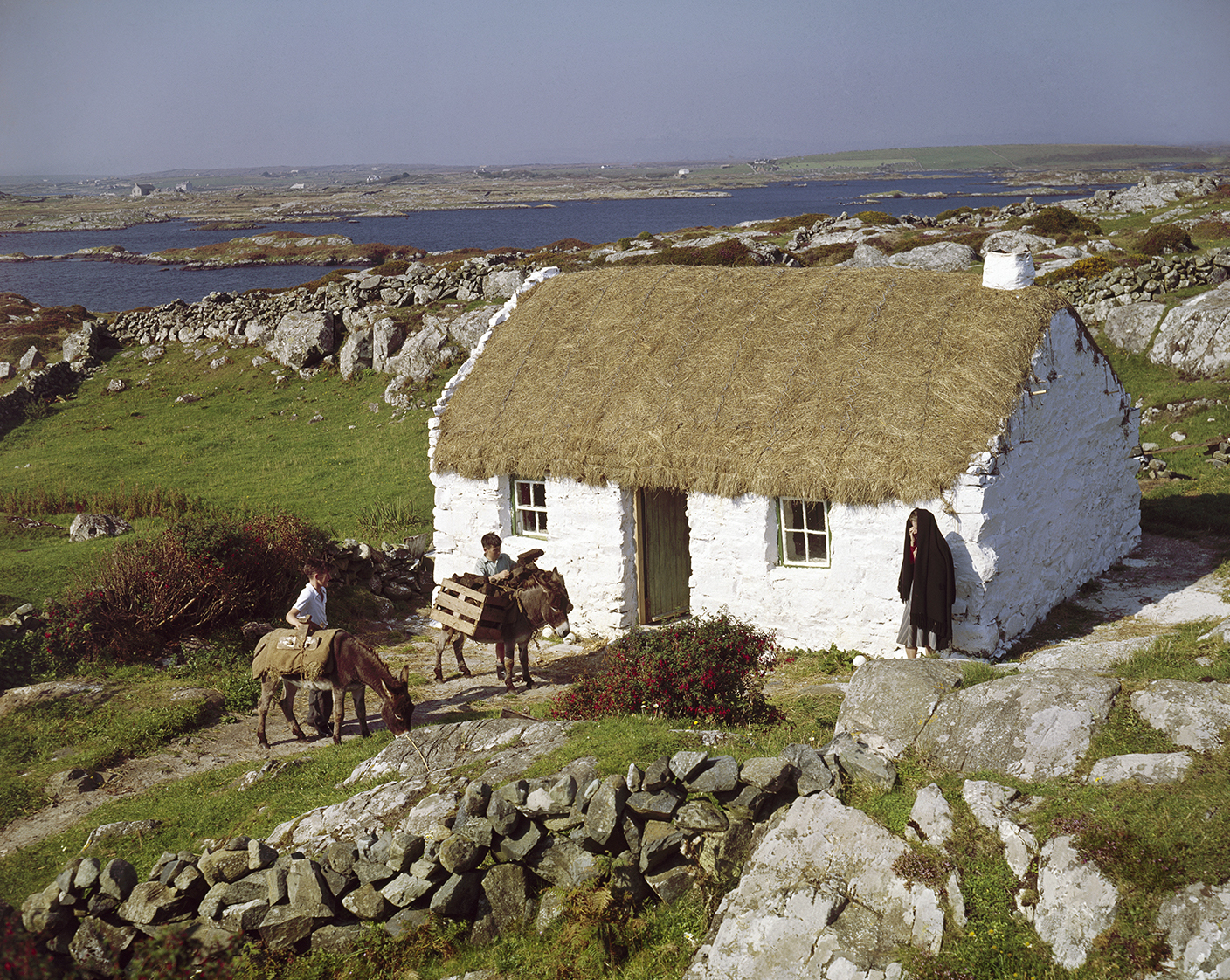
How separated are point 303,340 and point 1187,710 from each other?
106 feet

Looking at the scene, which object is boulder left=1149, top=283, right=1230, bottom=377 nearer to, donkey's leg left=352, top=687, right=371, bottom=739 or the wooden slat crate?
the wooden slat crate

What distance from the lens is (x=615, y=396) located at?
15.0 metres

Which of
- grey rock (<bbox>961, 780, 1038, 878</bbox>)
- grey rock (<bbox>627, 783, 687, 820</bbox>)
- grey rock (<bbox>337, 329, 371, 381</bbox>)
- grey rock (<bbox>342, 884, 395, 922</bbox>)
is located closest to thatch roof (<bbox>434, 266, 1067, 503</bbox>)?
grey rock (<bbox>961, 780, 1038, 878</bbox>)

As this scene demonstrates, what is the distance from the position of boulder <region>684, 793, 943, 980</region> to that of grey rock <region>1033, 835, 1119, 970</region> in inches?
26.0

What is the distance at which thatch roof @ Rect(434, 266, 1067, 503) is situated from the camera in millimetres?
12805

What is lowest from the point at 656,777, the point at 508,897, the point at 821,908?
the point at 508,897

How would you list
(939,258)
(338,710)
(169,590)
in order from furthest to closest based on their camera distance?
(939,258) < (169,590) < (338,710)

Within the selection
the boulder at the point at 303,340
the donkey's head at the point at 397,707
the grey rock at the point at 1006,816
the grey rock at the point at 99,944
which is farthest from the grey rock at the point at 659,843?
the boulder at the point at 303,340

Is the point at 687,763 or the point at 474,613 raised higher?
the point at 687,763

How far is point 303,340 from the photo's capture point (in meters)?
34.8

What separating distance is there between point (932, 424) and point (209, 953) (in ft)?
33.3

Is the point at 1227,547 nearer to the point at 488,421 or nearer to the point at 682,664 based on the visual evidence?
the point at 682,664

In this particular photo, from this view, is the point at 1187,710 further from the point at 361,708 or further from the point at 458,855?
the point at 361,708

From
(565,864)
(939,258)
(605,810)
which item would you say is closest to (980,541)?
(605,810)
